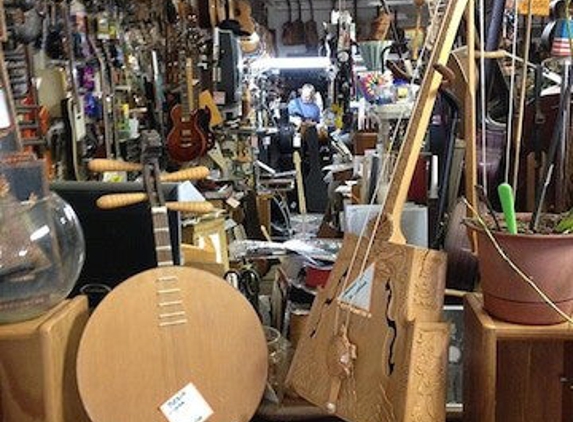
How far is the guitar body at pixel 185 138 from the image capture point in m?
4.43

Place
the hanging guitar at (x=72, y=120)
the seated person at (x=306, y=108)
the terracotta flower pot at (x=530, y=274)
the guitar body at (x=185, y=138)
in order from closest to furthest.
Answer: the terracotta flower pot at (x=530, y=274) < the hanging guitar at (x=72, y=120) < the guitar body at (x=185, y=138) < the seated person at (x=306, y=108)

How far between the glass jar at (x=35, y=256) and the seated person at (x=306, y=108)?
274 inches

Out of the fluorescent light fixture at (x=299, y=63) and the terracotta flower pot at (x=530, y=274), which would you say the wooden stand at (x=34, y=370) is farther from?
the fluorescent light fixture at (x=299, y=63)

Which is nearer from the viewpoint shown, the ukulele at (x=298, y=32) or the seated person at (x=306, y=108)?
the seated person at (x=306, y=108)

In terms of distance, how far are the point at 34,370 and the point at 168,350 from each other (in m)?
0.24

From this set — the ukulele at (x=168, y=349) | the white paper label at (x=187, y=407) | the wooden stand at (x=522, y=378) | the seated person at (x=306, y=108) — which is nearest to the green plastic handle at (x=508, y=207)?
the wooden stand at (x=522, y=378)

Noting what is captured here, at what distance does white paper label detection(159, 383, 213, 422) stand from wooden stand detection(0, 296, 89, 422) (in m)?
0.20

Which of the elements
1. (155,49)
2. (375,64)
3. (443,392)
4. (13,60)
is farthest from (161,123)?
(443,392)

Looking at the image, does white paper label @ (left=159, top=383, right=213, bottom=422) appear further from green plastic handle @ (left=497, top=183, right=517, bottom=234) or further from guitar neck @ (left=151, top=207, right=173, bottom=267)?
green plastic handle @ (left=497, top=183, right=517, bottom=234)

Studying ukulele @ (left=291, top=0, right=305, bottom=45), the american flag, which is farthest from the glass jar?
ukulele @ (left=291, top=0, right=305, bottom=45)

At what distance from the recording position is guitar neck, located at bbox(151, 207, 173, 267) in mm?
1445

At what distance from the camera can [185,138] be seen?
4.44 metres

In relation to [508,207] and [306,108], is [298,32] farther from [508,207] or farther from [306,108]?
[508,207]

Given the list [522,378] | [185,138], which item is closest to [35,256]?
[522,378]
